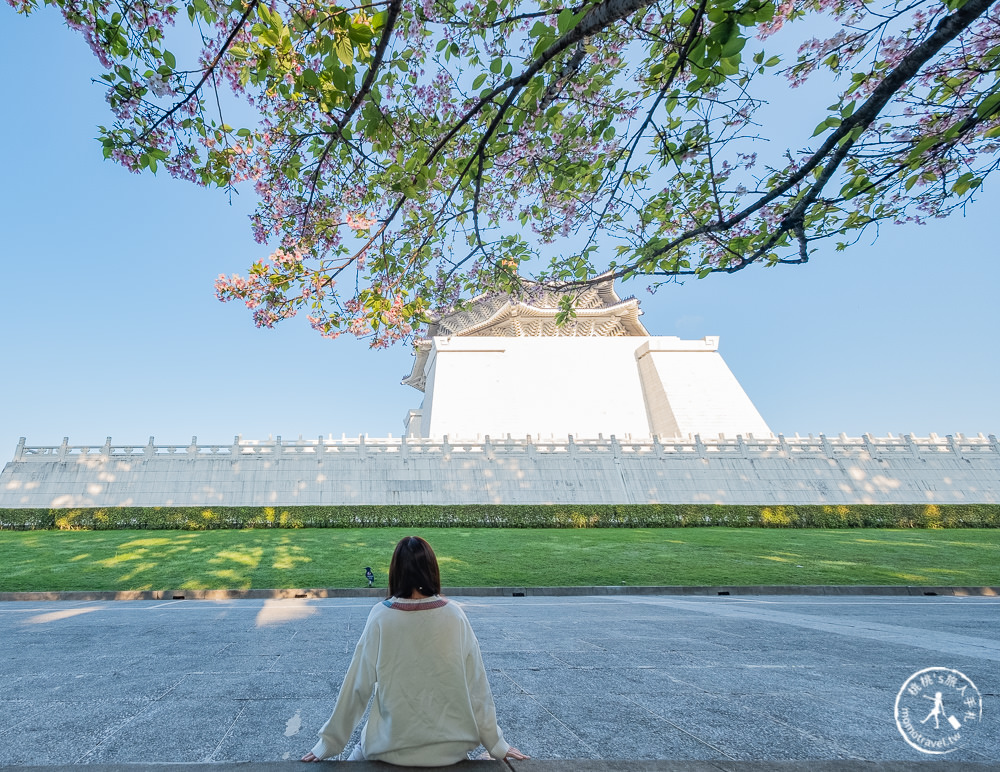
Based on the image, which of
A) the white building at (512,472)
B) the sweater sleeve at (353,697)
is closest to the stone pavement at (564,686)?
the sweater sleeve at (353,697)

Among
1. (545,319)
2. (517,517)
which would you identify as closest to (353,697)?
(517,517)

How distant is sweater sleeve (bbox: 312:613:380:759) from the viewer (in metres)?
1.75

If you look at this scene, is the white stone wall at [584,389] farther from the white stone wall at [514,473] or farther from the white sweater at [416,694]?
the white sweater at [416,694]

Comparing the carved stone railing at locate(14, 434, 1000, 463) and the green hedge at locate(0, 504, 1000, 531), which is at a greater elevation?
the carved stone railing at locate(14, 434, 1000, 463)

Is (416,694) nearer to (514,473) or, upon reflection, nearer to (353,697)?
(353,697)

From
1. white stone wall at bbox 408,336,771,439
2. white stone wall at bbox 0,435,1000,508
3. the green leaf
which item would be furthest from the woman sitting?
white stone wall at bbox 408,336,771,439

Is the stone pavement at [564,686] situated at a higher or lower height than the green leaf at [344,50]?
lower

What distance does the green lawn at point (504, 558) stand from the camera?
8305 millimetres

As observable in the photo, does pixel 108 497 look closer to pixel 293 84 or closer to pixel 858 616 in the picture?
pixel 293 84

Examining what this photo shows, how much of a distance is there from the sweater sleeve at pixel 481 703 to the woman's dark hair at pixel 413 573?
0.73 feet

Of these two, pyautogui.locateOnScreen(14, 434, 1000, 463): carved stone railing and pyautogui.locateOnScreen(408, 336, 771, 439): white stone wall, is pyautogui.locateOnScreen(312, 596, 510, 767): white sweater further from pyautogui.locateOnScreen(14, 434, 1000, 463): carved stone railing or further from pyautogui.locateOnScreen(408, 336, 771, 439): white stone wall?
pyautogui.locateOnScreen(408, 336, 771, 439): white stone wall

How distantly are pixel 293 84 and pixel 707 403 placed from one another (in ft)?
82.4

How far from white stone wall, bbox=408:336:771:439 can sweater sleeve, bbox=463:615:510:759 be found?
2167 centimetres

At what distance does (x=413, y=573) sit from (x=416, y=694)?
17.8 inches
